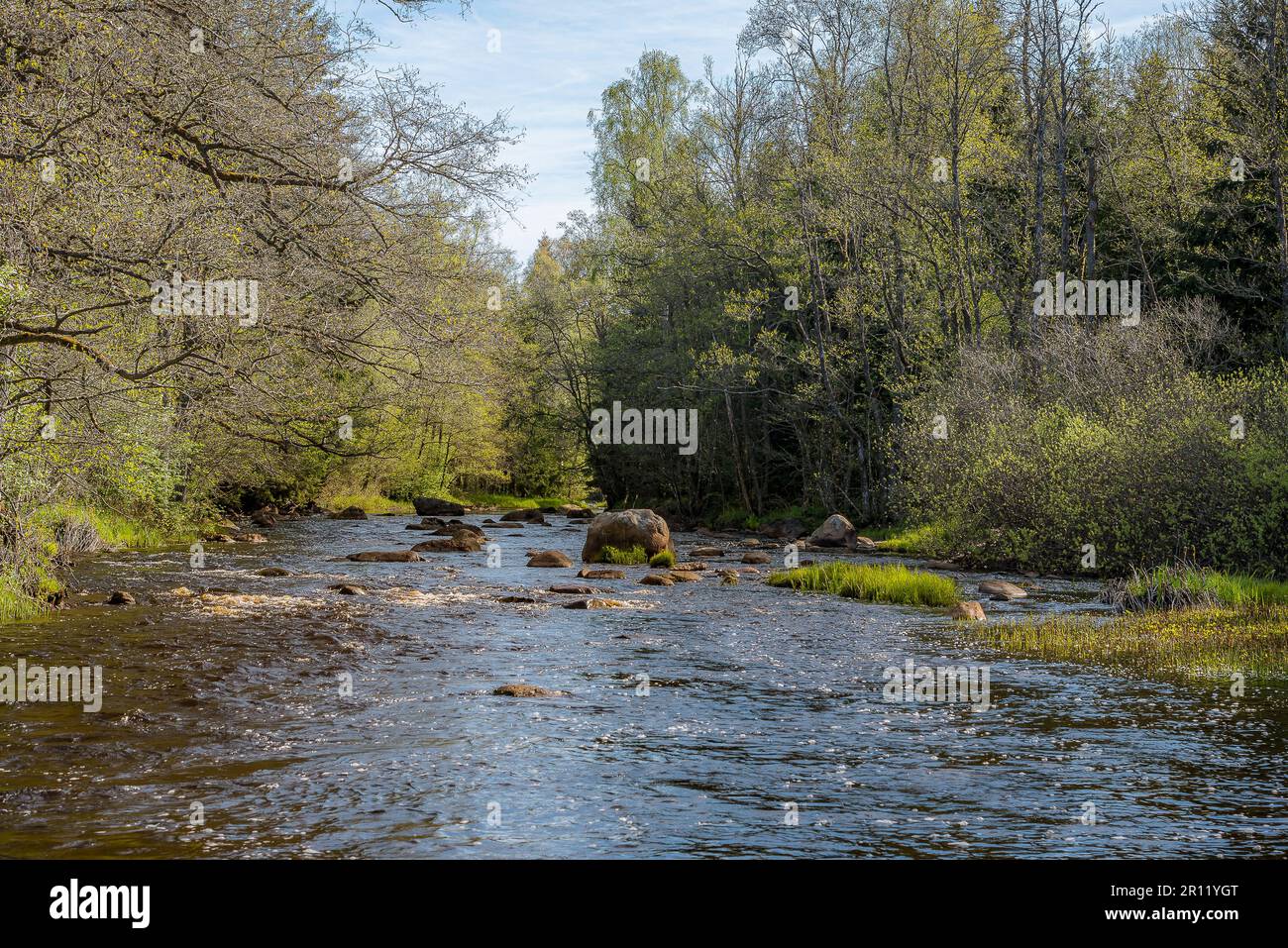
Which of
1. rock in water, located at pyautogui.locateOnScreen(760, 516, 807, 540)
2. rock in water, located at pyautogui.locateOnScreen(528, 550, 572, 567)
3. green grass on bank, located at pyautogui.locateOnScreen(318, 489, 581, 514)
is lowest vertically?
rock in water, located at pyautogui.locateOnScreen(528, 550, 572, 567)

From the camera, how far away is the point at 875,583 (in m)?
20.8

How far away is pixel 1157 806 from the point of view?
26.4ft

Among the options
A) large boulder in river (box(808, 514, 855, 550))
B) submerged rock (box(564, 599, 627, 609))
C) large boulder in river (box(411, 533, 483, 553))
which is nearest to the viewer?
submerged rock (box(564, 599, 627, 609))

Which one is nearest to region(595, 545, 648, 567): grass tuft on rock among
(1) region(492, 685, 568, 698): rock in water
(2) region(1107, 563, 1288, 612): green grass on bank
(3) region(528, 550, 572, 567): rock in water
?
(3) region(528, 550, 572, 567): rock in water

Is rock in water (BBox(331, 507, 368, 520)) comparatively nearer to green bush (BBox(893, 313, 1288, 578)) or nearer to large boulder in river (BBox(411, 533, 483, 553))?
large boulder in river (BBox(411, 533, 483, 553))

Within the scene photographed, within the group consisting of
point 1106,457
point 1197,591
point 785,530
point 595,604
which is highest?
point 1106,457

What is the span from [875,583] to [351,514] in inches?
1142

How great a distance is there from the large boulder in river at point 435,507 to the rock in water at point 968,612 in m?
34.7

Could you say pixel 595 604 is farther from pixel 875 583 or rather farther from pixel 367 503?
pixel 367 503

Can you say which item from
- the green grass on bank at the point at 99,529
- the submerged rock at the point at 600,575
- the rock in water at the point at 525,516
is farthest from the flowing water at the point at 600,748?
the rock in water at the point at 525,516

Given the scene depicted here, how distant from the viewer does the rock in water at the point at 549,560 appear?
2664 centimetres

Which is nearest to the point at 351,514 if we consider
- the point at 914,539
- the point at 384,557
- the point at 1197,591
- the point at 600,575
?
the point at 384,557

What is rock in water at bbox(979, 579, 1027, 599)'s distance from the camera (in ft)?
65.0

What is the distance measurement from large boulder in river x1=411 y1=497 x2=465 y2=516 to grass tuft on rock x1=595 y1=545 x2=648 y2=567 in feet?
77.1
